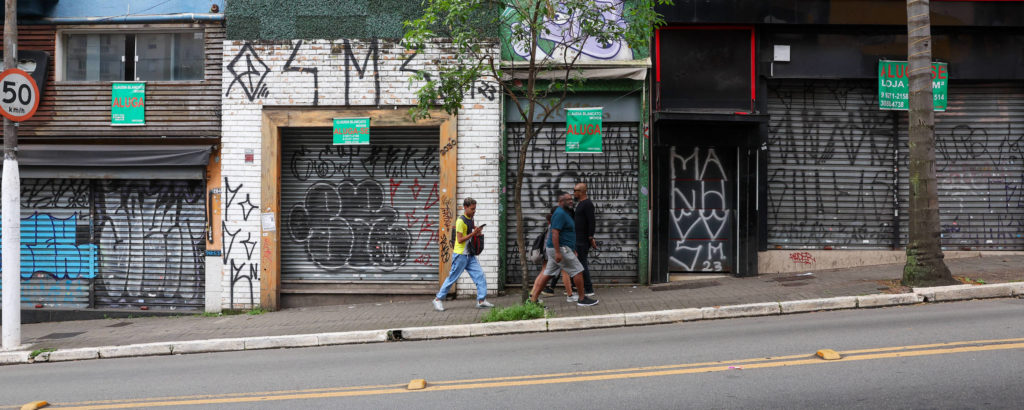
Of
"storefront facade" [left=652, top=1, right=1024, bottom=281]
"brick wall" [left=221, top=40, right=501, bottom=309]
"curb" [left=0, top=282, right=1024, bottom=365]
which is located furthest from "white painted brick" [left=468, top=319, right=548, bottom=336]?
"storefront facade" [left=652, top=1, right=1024, bottom=281]

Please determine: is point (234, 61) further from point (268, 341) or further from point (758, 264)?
A: point (758, 264)

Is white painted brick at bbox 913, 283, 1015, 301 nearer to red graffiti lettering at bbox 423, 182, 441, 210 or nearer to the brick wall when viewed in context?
the brick wall

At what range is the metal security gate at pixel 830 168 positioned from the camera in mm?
12688

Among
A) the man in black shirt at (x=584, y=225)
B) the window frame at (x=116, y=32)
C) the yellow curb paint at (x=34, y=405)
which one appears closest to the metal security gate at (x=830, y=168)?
the man in black shirt at (x=584, y=225)

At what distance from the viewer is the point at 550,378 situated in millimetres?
6152

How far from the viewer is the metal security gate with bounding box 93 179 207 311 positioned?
1252cm

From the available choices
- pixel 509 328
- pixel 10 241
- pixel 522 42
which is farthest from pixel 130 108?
pixel 509 328

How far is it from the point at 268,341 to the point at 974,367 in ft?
25.7

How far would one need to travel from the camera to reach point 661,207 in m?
12.4

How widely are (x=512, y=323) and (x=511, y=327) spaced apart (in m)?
0.05

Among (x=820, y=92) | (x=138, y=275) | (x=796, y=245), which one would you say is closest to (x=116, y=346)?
(x=138, y=275)

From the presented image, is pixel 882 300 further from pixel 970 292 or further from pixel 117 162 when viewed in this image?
pixel 117 162

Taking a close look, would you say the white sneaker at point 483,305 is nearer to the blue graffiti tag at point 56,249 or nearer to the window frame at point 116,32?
the window frame at point 116,32

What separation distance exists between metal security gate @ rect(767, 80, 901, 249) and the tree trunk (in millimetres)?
2648
